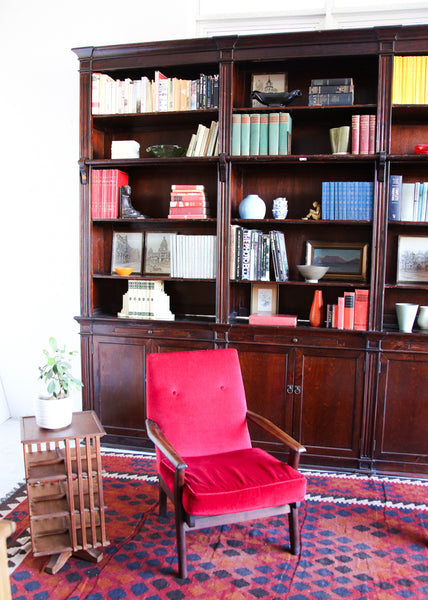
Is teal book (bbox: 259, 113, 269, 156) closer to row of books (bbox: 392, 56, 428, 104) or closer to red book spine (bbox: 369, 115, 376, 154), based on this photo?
red book spine (bbox: 369, 115, 376, 154)

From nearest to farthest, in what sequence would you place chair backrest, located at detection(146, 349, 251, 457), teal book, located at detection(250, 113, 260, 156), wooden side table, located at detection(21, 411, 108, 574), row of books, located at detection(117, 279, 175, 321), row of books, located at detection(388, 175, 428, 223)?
wooden side table, located at detection(21, 411, 108, 574) → chair backrest, located at detection(146, 349, 251, 457) → row of books, located at detection(388, 175, 428, 223) → teal book, located at detection(250, 113, 260, 156) → row of books, located at detection(117, 279, 175, 321)

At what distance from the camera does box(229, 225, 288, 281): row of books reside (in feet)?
11.4

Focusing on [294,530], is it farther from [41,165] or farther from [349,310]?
[41,165]

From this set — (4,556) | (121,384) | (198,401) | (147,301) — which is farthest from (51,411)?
(147,301)

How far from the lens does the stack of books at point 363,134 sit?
10.6ft

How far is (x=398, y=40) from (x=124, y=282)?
8.14 ft

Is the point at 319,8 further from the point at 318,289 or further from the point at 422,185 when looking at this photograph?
the point at 318,289

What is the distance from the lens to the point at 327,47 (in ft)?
10.6

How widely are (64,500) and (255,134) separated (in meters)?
2.43

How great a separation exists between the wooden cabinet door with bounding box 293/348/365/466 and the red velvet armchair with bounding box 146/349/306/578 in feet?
2.29

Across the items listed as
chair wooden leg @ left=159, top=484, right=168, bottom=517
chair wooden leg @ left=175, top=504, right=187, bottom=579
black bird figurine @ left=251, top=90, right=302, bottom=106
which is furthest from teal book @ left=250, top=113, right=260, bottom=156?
chair wooden leg @ left=175, top=504, right=187, bottom=579

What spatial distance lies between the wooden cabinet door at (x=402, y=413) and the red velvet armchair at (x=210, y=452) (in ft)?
3.34

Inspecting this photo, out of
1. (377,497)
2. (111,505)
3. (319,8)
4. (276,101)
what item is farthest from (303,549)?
(319,8)

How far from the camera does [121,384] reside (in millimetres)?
3666
